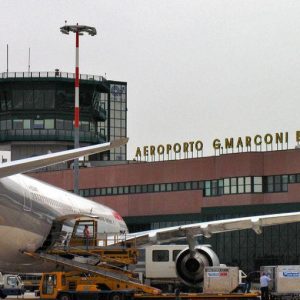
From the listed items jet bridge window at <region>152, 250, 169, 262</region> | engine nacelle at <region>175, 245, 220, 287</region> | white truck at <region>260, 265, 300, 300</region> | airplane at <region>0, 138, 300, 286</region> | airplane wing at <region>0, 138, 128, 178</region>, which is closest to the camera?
airplane wing at <region>0, 138, 128, 178</region>

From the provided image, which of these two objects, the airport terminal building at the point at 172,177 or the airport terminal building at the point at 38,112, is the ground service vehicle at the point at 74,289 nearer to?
the airport terminal building at the point at 172,177

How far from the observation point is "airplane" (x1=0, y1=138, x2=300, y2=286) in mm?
27328

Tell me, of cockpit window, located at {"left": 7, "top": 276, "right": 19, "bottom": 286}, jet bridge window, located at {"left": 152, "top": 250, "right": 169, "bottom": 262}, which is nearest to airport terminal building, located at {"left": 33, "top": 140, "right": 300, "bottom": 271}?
cockpit window, located at {"left": 7, "top": 276, "right": 19, "bottom": 286}

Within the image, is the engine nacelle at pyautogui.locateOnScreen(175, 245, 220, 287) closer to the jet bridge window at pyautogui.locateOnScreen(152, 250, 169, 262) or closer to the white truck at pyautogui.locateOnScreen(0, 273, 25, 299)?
the jet bridge window at pyautogui.locateOnScreen(152, 250, 169, 262)

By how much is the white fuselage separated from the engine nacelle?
20.0 feet

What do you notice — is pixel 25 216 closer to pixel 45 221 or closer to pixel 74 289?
pixel 45 221

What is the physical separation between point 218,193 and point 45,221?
46.5 meters

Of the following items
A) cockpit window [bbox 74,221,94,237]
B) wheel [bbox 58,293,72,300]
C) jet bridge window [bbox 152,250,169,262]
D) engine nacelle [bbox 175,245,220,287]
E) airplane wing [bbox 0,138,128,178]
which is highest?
airplane wing [bbox 0,138,128,178]

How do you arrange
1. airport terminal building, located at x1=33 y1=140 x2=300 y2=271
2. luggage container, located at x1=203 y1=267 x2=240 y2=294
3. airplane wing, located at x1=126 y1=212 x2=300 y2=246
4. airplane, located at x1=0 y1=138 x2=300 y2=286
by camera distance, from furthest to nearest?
1. airport terminal building, located at x1=33 y1=140 x2=300 y2=271
2. airplane wing, located at x1=126 y1=212 x2=300 y2=246
3. luggage container, located at x1=203 y1=267 x2=240 y2=294
4. airplane, located at x1=0 y1=138 x2=300 y2=286

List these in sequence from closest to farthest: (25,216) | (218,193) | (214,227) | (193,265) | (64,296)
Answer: (25,216)
(64,296)
(214,227)
(193,265)
(218,193)

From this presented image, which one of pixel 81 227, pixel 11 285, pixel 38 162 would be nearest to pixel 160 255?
pixel 81 227

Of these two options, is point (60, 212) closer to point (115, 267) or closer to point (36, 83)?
point (115, 267)

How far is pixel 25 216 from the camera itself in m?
31.8

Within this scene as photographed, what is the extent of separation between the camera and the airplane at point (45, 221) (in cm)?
2733
